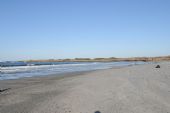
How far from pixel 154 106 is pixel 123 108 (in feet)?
4.38

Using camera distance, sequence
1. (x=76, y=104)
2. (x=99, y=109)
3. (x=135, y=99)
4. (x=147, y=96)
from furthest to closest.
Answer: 1. (x=147, y=96)
2. (x=135, y=99)
3. (x=76, y=104)
4. (x=99, y=109)

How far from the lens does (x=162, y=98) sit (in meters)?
9.46

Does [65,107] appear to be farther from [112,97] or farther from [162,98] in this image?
[162,98]

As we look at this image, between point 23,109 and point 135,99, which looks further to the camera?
point 135,99

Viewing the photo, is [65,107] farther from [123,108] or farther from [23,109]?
[123,108]

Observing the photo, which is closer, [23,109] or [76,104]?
[23,109]

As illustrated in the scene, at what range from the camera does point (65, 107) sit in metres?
8.19

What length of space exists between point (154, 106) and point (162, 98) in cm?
165

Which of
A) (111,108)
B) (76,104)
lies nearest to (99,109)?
(111,108)

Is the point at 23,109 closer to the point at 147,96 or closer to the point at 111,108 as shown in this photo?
the point at 111,108

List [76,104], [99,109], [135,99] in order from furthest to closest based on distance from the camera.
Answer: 1. [135,99]
2. [76,104]
3. [99,109]

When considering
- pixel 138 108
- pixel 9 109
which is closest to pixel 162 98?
pixel 138 108

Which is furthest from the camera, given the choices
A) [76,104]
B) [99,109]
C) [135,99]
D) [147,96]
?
[147,96]

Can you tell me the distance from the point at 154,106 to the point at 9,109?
6.03 m
